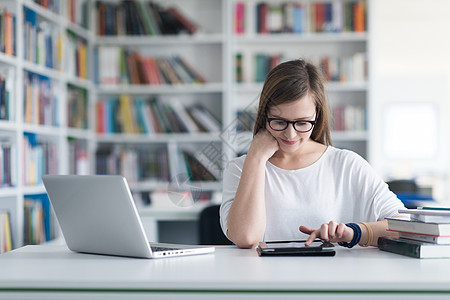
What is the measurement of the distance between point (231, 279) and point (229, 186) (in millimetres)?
678

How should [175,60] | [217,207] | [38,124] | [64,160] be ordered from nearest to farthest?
[217,207]
[38,124]
[64,160]
[175,60]

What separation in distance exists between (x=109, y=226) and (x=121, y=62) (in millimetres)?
3156

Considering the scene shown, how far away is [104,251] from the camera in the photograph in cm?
136

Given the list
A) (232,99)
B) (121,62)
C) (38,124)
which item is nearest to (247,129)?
(232,99)

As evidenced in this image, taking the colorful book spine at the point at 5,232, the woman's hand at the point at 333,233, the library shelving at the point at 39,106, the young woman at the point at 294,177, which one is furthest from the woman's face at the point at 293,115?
the colorful book spine at the point at 5,232

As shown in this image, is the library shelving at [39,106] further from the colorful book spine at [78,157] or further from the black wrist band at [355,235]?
the black wrist band at [355,235]

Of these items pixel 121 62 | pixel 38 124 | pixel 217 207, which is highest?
pixel 121 62

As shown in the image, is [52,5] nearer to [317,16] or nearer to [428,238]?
[317,16]

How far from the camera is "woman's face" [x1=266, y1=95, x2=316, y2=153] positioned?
1.54m

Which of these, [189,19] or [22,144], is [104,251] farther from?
[189,19]

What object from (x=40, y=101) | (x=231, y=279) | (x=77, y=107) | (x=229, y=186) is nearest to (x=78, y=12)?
(x=77, y=107)

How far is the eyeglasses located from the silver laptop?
0.40 m

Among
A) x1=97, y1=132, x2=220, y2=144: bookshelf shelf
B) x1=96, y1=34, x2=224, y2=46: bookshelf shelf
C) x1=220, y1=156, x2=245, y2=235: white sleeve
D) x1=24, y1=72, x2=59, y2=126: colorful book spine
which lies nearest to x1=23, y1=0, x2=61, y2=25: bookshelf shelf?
x1=24, y1=72, x2=59, y2=126: colorful book spine

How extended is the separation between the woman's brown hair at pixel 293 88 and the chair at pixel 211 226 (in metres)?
0.95
